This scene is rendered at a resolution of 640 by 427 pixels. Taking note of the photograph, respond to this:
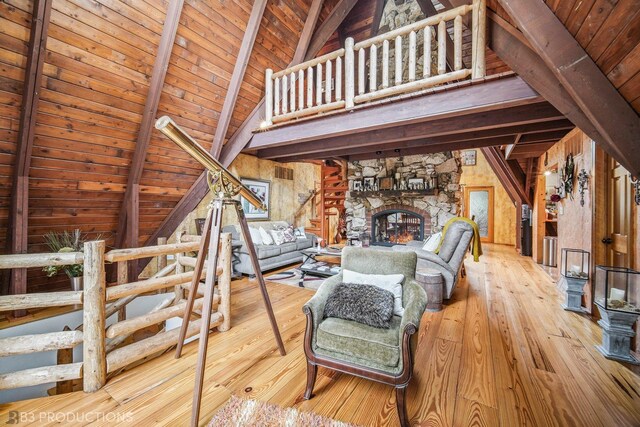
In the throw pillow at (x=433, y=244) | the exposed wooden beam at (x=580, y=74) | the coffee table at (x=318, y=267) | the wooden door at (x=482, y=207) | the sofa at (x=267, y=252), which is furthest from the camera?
the wooden door at (x=482, y=207)

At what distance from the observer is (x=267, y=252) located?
14.6 ft

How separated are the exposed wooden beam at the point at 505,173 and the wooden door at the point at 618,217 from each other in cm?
258

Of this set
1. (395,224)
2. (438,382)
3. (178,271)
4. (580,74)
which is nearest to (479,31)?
(580,74)

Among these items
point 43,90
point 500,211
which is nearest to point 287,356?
point 43,90

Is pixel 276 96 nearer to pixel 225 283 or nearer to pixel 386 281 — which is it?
pixel 225 283

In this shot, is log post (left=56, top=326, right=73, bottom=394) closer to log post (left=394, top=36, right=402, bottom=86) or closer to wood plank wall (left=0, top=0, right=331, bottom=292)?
wood plank wall (left=0, top=0, right=331, bottom=292)

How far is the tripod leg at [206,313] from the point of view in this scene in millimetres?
1309

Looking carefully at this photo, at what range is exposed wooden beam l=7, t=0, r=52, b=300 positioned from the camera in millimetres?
1938

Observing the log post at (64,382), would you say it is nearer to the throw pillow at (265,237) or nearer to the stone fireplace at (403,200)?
the throw pillow at (265,237)

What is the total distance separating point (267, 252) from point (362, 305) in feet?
10.1

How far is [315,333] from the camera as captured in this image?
160cm

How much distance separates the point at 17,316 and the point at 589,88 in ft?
17.6

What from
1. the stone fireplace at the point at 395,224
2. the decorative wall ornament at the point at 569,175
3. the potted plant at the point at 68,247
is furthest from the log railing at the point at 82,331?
the stone fireplace at the point at 395,224

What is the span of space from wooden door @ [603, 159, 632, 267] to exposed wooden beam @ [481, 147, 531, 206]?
2.58m
